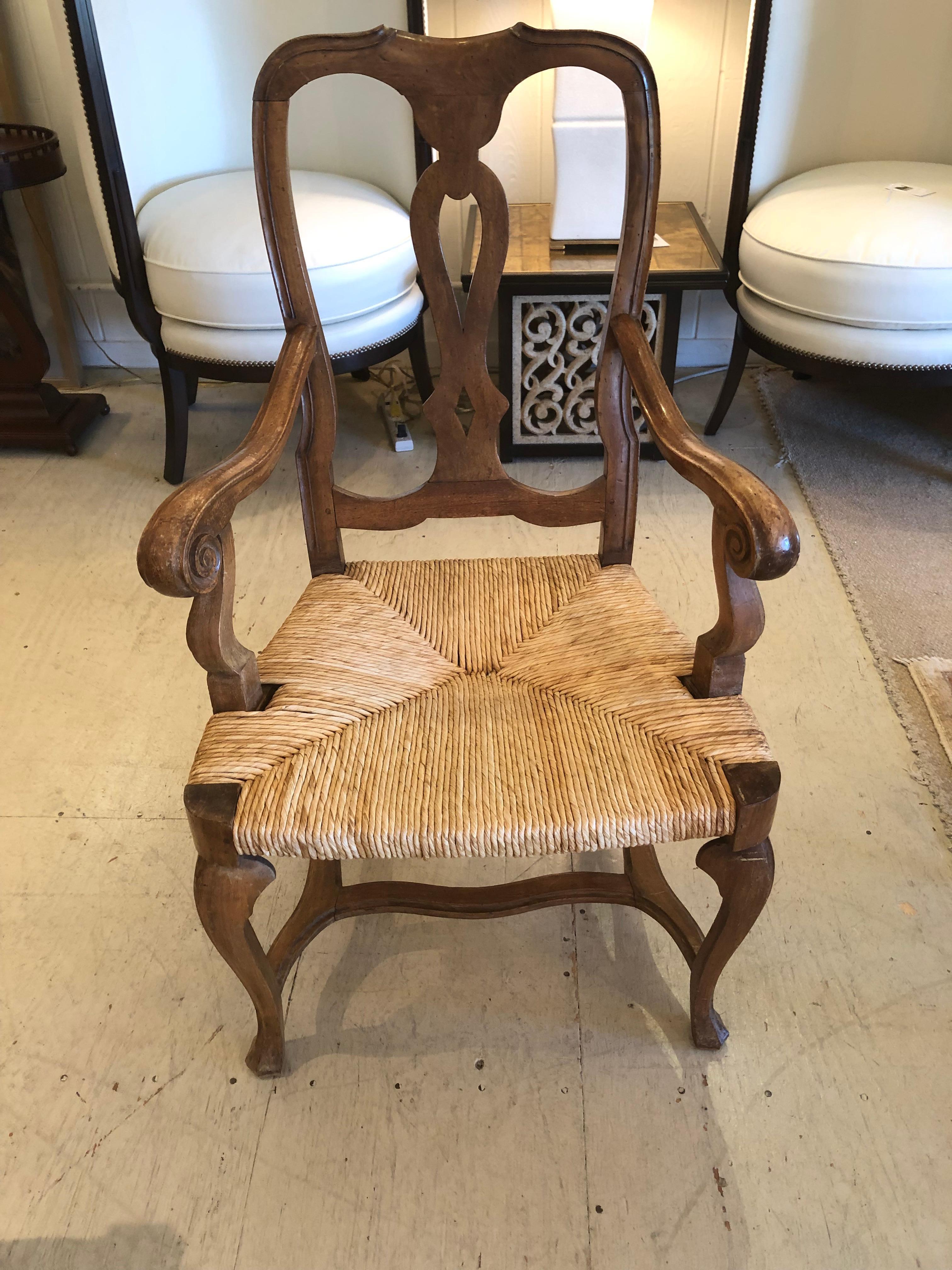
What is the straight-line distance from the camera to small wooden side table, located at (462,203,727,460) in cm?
194

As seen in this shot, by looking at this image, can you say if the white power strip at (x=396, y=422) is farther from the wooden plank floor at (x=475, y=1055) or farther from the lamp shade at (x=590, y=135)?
the wooden plank floor at (x=475, y=1055)

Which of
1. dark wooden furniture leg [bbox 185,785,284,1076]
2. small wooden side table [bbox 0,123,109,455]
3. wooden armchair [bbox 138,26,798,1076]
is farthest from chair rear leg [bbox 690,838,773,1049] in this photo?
small wooden side table [bbox 0,123,109,455]

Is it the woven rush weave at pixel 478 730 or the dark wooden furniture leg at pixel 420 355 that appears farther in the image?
the dark wooden furniture leg at pixel 420 355

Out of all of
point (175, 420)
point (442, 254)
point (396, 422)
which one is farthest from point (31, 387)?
point (442, 254)

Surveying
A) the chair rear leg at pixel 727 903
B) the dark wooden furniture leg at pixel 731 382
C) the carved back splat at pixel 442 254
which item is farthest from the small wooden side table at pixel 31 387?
the chair rear leg at pixel 727 903

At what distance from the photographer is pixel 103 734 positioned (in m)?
1.56

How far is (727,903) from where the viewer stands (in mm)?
940

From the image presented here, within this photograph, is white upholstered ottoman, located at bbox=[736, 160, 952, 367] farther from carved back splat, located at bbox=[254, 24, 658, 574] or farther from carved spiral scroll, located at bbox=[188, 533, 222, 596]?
carved spiral scroll, located at bbox=[188, 533, 222, 596]

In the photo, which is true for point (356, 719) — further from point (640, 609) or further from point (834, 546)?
point (834, 546)

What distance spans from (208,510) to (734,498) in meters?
0.45

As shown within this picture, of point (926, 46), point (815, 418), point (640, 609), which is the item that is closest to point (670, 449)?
point (640, 609)

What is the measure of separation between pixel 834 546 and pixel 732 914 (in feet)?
3.86

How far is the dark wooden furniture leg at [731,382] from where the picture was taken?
7.14 feet

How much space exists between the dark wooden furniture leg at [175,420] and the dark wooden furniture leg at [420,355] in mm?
479
